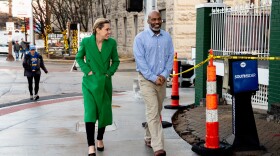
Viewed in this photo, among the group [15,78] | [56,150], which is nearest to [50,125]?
[56,150]

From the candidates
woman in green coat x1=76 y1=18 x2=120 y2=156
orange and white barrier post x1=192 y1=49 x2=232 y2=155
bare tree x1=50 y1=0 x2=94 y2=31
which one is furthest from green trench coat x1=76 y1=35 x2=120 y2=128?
bare tree x1=50 y1=0 x2=94 y2=31

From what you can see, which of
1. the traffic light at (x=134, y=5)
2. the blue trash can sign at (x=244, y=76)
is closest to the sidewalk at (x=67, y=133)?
the blue trash can sign at (x=244, y=76)

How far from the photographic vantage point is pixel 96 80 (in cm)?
606

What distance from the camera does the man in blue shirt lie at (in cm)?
596

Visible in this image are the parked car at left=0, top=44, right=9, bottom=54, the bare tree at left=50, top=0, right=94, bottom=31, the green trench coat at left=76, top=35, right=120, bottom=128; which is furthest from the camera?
the parked car at left=0, top=44, right=9, bottom=54

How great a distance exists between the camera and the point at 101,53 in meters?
6.17

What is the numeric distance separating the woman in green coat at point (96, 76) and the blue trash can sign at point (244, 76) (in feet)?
5.44

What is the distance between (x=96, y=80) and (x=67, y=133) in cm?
199

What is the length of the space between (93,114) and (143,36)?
1.23m

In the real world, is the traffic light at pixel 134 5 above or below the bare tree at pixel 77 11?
below

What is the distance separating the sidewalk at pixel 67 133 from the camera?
648 centimetres

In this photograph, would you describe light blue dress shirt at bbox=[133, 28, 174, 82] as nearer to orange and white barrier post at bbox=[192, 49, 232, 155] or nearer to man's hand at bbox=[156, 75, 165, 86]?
man's hand at bbox=[156, 75, 165, 86]

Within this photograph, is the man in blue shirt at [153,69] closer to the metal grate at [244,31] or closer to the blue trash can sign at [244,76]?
the blue trash can sign at [244,76]

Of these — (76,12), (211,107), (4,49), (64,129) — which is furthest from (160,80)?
(4,49)
